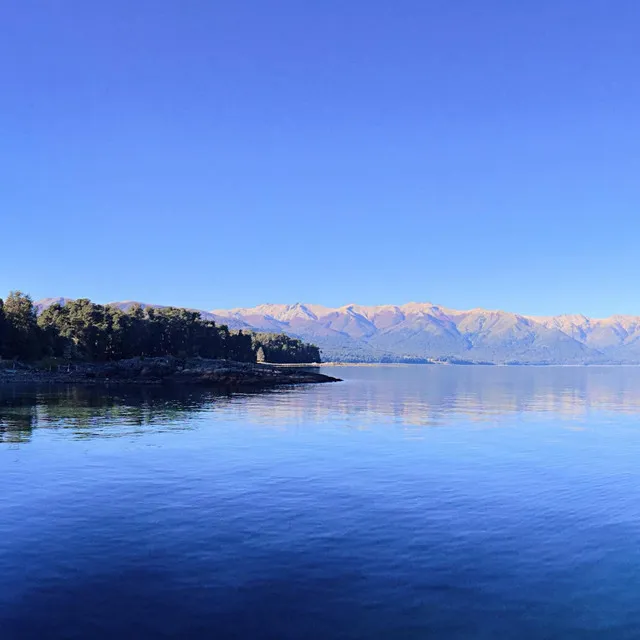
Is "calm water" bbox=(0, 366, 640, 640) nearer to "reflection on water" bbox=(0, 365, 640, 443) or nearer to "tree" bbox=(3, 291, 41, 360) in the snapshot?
"reflection on water" bbox=(0, 365, 640, 443)

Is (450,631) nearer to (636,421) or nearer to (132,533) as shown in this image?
(132,533)

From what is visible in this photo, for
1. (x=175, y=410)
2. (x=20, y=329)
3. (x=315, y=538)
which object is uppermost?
(x=20, y=329)

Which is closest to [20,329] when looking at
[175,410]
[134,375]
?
[134,375]

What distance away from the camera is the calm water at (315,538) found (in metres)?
19.0

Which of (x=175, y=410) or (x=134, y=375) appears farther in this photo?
(x=134, y=375)

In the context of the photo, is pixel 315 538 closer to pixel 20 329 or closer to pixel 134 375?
pixel 134 375

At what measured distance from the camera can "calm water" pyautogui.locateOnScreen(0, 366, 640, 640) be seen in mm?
19000

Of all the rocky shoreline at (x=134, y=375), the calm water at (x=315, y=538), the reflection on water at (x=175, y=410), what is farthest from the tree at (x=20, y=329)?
the calm water at (x=315, y=538)

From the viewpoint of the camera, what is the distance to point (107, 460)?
46562 millimetres

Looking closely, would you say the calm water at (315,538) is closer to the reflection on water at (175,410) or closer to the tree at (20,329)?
the reflection on water at (175,410)

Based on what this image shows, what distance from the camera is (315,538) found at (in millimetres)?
27047

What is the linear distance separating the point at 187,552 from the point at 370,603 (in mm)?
8600

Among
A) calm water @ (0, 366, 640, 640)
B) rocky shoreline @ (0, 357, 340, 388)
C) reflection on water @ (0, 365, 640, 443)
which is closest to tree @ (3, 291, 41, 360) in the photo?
rocky shoreline @ (0, 357, 340, 388)

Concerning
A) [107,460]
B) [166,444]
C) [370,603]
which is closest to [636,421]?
[166,444]
